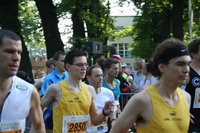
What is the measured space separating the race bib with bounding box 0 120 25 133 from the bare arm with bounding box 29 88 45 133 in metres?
0.19

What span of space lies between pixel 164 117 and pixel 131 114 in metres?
0.27

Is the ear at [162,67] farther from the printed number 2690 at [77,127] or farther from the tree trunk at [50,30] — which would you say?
the tree trunk at [50,30]

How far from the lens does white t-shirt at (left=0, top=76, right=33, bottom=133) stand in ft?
13.6

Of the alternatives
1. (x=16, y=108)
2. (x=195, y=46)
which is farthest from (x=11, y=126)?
(x=195, y=46)

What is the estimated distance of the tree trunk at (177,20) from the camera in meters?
23.9

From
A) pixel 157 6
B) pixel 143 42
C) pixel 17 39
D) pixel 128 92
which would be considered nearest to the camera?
pixel 17 39

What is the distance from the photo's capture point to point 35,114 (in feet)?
14.5

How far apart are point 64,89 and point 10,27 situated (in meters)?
12.1

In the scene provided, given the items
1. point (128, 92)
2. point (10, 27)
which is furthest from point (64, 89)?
point (10, 27)

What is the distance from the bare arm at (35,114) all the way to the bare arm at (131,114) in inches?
33.8

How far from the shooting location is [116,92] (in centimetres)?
871

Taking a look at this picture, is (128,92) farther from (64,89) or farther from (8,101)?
(8,101)

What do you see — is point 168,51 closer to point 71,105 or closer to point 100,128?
point 71,105

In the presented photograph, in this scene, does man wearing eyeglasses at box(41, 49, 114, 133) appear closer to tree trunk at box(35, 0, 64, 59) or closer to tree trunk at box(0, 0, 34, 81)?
tree trunk at box(0, 0, 34, 81)
